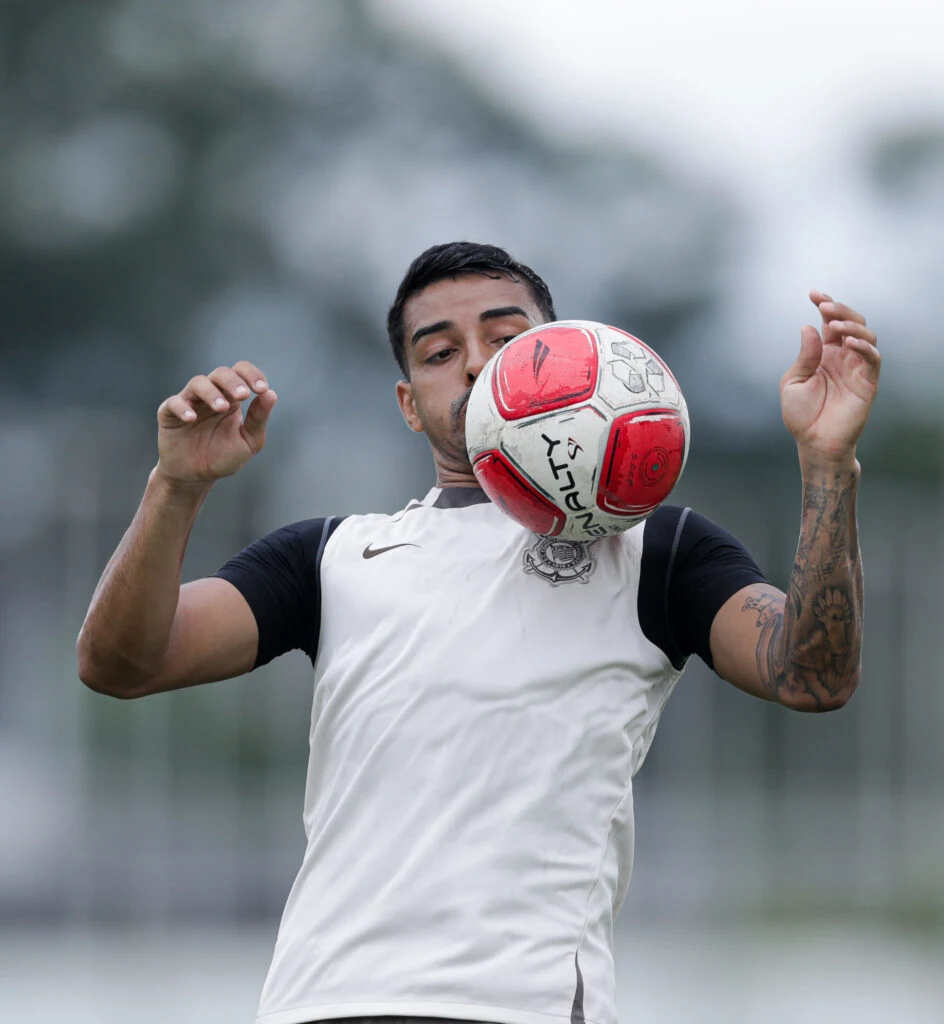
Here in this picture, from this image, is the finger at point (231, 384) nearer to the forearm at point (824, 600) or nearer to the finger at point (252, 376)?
the finger at point (252, 376)

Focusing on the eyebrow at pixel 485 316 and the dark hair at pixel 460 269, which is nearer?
the eyebrow at pixel 485 316

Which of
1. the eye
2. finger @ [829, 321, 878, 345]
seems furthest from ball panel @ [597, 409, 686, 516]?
the eye

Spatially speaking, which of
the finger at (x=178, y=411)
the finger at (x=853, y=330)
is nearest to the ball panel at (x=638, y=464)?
the finger at (x=853, y=330)

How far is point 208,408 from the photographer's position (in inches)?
141

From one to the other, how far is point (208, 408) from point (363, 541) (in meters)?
0.54

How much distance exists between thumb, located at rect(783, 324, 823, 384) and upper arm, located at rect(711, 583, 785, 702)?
1.56 ft

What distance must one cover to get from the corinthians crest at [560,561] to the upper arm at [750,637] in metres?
0.33

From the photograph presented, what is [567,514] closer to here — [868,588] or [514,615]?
[514,615]

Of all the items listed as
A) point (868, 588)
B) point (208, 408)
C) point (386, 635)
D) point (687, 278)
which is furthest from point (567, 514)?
point (687, 278)

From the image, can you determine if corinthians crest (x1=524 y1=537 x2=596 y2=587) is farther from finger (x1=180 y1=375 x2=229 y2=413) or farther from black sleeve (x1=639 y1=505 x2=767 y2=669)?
finger (x1=180 y1=375 x2=229 y2=413)

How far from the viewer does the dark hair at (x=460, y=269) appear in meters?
4.09

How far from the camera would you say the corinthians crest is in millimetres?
3613

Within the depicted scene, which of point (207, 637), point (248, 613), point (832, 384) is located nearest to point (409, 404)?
point (248, 613)

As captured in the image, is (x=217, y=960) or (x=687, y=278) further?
(x=687, y=278)
